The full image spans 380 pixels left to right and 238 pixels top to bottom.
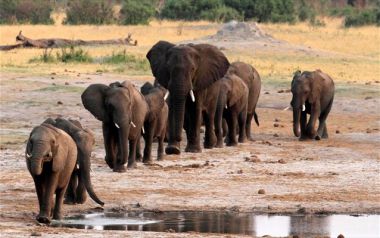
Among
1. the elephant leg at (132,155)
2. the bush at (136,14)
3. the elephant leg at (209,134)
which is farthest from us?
the bush at (136,14)

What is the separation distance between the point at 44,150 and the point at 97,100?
4514mm

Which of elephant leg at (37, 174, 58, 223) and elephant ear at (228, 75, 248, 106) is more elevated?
elephant leg at (37, 174, 58, 223)

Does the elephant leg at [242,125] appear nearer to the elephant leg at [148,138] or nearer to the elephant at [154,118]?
the elephant at [154,118]

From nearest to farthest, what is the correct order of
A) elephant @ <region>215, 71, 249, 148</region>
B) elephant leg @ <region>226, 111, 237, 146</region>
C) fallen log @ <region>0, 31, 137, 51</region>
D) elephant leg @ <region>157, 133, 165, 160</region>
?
elephant leg @ <region>157, 133, 165, 160</region> < elephant @ <region>215, 71, 249, 148</region> < elephant leg @ <region>226, 111, 237, 146</region> < fallen log @ <region>0, 31, 137, 51</region>

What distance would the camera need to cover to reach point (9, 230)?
40.7 feet

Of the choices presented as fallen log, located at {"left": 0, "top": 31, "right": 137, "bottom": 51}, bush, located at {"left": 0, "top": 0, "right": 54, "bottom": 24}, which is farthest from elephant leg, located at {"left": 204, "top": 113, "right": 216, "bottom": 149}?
bush, located at {"left": 0, "top": 0, "right": 54, "bottom": 24}

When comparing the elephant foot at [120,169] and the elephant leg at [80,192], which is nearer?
the elephant leg at [80,192]

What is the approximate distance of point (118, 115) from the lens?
56.9 feet

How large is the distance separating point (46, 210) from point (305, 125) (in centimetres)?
1097

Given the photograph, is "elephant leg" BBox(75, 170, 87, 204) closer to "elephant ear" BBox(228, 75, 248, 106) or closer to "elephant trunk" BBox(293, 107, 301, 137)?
"elephant ear" BBox(228, 75, 248, 106)

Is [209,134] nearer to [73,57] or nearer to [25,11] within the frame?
[73,57]

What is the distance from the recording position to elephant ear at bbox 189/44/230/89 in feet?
69.5

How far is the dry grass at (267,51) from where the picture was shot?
117ft

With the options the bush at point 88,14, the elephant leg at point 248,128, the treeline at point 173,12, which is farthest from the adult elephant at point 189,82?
the bush at point 88,14
